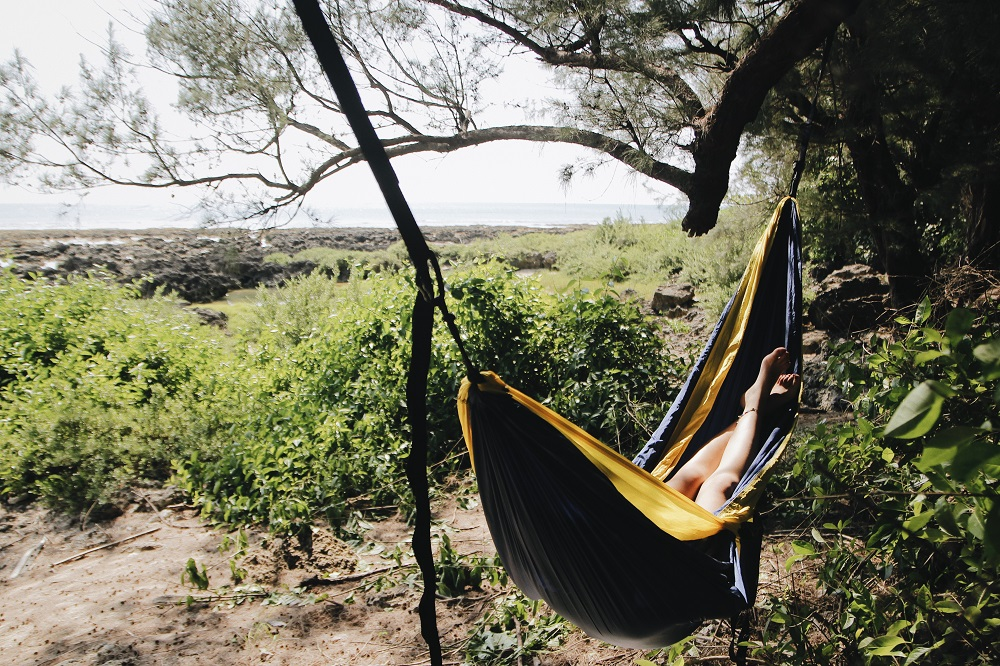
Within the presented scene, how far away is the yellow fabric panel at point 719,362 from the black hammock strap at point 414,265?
1.20 metres

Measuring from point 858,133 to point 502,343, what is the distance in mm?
2018

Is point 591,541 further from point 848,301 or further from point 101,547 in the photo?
point 848,301

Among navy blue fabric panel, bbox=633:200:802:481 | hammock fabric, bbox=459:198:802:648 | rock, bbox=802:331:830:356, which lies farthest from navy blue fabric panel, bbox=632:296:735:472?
rock, bbox=802:331:830:356

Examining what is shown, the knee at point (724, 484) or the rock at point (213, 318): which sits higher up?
the knee at point (724, 484)

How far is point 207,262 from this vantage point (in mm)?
10945

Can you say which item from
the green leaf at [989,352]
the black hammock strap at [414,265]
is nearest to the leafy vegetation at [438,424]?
the green leaf at [989,352]

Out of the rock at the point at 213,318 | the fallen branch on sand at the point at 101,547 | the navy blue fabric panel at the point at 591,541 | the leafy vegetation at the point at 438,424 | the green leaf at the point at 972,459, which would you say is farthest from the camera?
the rock at the point at 213,318

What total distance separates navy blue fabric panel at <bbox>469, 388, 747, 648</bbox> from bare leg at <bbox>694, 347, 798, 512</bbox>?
453 mm

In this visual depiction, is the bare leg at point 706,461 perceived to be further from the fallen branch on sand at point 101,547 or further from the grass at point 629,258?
the fallen branch on sand at point 101,547

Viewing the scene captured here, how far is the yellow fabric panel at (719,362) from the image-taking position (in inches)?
74.7

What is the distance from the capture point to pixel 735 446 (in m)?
1.71

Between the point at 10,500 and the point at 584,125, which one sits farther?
the point at 584,125

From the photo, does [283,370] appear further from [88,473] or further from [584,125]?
[584,125]

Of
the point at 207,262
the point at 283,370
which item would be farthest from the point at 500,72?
the point at 207,262
